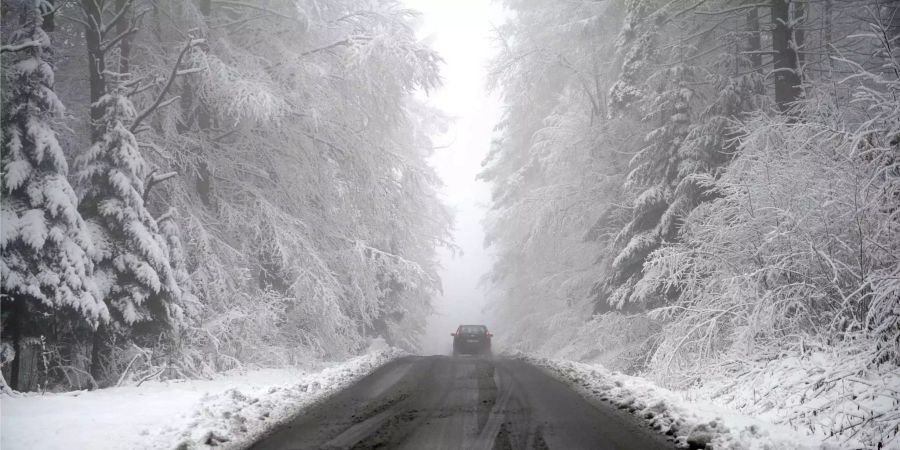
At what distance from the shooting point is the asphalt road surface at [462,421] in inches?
207

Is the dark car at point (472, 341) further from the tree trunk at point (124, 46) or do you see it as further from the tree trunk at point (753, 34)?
the tree trunk at point (124, 46)

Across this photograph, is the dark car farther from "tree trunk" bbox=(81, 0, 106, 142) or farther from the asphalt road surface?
"tree trunk" bbox=(81, 0, 106, 142)

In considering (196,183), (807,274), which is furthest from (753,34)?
(196,183)

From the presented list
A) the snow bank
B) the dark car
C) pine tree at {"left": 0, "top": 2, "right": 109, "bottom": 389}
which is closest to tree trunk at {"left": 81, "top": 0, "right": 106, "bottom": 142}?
pine tree at {"left": 0, "top": 2, "right": 109, "bottom": 389}

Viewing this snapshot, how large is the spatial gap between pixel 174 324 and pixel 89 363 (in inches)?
58.0

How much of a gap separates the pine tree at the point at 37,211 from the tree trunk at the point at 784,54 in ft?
43.9

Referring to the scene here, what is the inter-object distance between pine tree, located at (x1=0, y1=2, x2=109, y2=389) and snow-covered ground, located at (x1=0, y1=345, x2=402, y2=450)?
1.24m

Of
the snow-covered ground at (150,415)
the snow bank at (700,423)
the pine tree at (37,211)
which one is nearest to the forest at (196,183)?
the pine tree at (37,211)

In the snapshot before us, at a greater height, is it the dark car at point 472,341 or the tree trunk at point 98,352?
the tree trunk at point 98,352

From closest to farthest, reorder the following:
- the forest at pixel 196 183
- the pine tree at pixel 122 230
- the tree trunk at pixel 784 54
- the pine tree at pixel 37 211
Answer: the pine tree at pixel 37 211 → the forest at pixel 196 183 → the pine tree at pixel 122 230 → the tree trunk at pixel 784 54

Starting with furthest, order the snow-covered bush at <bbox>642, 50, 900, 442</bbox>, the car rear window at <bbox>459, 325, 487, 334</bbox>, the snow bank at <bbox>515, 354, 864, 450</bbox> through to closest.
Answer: the car rear window at <bbox>459, 325, 487, 334</bbox> → the snow-covered bush at <bbox>642, 50, 900, 442</bbox> → the snow bank at <bbox>515, 354, 864, 450</bbox>

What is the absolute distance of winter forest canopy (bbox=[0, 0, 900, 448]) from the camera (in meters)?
6.96

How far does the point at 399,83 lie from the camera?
1399 centimetres

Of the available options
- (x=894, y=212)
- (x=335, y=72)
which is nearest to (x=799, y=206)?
(x=894, y=212)
